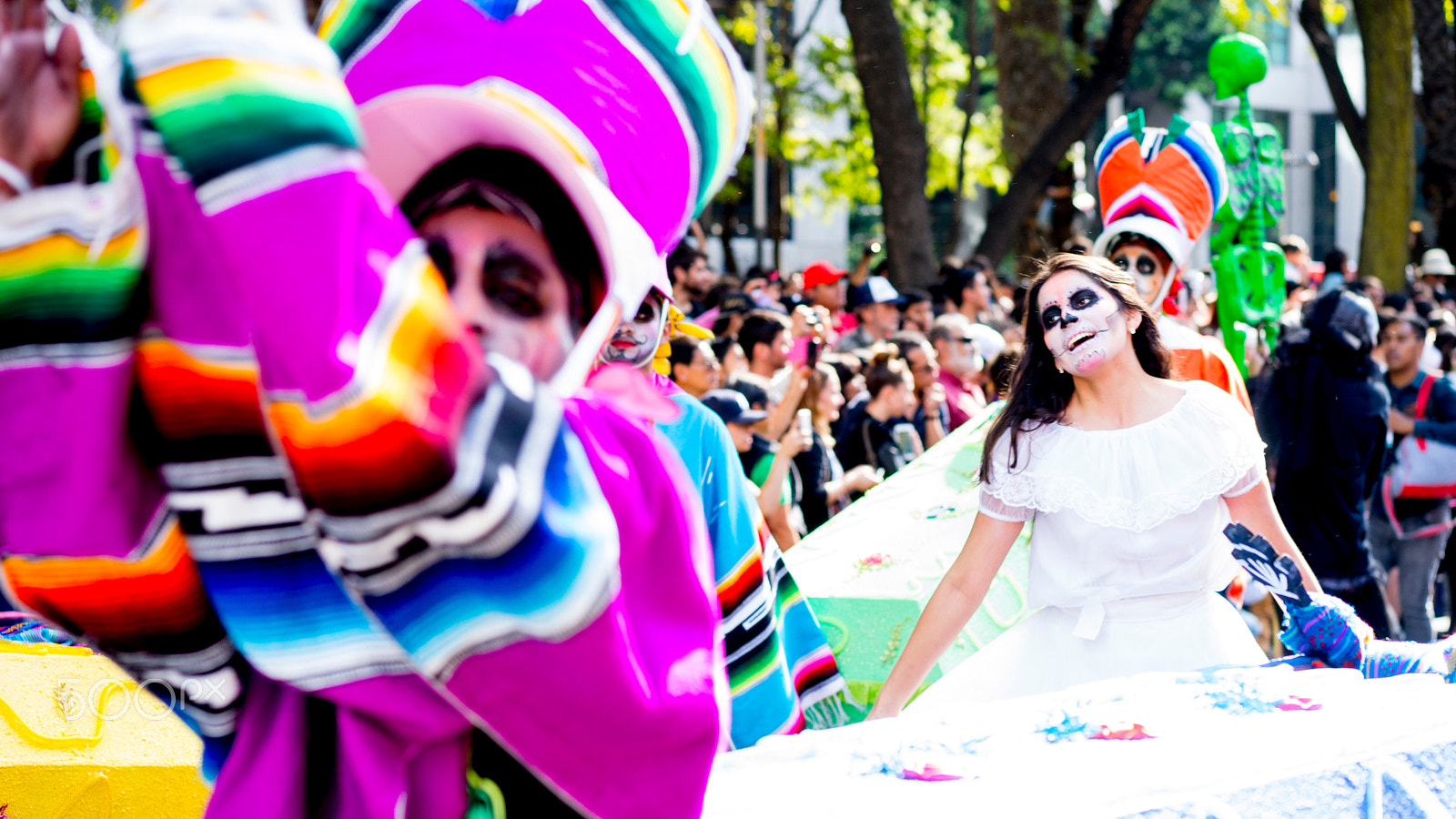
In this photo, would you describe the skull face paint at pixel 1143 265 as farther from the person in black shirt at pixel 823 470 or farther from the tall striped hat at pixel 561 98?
the tall striped hat at pixel 561 98

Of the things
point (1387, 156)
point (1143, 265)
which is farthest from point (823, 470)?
point (1387, 156)

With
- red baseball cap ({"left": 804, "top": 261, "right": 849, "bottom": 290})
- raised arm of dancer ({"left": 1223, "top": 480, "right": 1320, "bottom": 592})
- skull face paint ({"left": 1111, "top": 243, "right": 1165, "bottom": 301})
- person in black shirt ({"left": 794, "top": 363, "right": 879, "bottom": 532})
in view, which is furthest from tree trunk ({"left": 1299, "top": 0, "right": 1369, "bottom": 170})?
raised arm of dancer ({"left": 1223, "top": 480, "right": 1320, "bottom": 592})

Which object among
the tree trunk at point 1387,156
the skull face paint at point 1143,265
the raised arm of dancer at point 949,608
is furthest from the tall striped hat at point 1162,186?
the tree trunk at point 1387,156

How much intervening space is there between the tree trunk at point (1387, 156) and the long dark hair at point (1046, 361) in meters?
12.1

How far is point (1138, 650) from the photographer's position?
3.20m

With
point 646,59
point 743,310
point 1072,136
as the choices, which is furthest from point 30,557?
point 1072,136

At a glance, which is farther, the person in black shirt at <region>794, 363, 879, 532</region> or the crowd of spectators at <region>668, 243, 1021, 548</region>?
the person in black shirt at <region>794, 363, 879, 532</region>

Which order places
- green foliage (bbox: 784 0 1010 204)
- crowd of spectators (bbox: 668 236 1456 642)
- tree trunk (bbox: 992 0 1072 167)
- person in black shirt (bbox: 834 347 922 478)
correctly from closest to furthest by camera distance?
crowd of spectators (bbox: 668 236 1456 642), person in black shirt (bbox: 834 347 922 478), tree trunk (bbox: 992 0 1072 167), green foliage (bbox: 784 0 1010 204)

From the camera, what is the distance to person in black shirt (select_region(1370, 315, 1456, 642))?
23.5ft

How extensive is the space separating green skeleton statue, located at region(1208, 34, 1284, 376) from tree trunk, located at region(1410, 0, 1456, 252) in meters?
10.6

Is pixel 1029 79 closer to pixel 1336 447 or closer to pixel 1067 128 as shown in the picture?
pixel 1067 128

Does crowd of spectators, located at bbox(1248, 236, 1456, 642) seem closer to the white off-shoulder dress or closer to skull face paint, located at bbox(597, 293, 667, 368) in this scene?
the white off-shoulder dress

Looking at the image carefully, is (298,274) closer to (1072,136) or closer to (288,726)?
(288,726)

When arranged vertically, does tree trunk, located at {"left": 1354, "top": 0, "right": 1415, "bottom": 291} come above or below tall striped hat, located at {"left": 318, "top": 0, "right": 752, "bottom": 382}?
below
